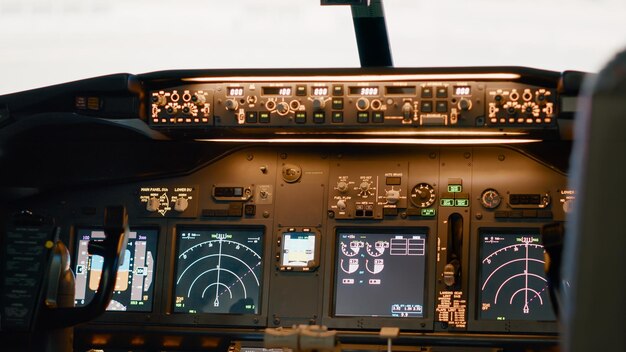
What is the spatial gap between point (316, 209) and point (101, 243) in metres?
1.10

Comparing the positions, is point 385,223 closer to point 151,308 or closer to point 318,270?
point 318,270

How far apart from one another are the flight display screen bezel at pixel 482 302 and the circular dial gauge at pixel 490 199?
0.30ft

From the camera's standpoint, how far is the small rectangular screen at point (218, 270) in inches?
182

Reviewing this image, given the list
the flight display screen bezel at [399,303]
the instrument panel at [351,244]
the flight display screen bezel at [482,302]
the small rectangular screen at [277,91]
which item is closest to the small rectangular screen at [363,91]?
the small rectangular screen at [277,91]

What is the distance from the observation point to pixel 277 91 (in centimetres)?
434

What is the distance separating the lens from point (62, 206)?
4.89m

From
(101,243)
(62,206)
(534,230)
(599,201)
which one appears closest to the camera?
(599,201)

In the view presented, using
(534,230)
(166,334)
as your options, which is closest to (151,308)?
(166,334)

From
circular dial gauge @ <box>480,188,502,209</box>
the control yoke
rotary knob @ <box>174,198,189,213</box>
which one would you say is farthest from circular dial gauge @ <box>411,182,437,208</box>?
the control yoke

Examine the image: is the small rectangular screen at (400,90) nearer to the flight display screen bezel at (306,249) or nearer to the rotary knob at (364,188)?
the rotary knob at (364,188)

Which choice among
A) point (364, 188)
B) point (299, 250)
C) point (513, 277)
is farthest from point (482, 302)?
point (299, 250)

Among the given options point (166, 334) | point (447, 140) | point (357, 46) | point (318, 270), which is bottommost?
point (166, 334)

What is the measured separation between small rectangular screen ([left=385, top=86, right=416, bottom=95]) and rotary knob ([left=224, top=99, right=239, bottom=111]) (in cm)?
68

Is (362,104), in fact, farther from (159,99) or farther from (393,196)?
(159,99)
